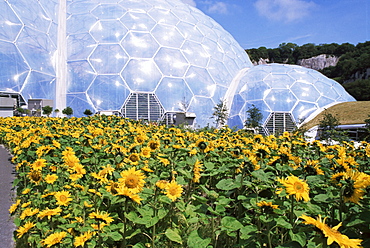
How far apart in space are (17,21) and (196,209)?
18175 millimetres

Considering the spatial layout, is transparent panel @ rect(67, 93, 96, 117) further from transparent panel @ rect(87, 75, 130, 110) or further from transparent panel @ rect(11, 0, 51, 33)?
transparent panel @ rect(11, 0, 51, 33)

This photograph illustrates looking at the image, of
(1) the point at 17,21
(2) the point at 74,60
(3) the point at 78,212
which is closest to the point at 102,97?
(2) the point at 74,60

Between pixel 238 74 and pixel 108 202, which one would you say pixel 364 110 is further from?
pixel 108 202

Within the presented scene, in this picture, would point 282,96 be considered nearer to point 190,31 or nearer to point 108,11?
point 190,31

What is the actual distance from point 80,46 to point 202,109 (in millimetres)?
9108

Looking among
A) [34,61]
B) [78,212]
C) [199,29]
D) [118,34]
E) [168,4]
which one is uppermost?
[168,4]

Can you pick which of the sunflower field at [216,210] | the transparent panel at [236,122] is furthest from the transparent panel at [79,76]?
the sunflower field at [216,210]

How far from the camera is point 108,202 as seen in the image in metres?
2.04

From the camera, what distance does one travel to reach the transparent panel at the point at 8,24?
14.3 meters

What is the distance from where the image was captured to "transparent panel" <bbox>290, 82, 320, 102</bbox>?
16.2 metres

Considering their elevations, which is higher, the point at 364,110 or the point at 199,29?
the point at 199,29

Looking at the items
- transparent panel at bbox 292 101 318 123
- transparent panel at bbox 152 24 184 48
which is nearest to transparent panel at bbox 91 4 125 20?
transparent panel at bbox 152 24 184 48

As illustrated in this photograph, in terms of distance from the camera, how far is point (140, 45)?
615 inches

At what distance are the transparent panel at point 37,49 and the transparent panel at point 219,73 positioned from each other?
10803 millimetres
